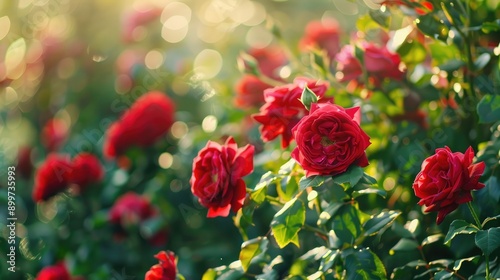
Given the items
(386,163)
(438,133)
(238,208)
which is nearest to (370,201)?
(386,163)

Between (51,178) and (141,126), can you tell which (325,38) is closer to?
(141,126)

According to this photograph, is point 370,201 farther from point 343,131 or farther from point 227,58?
point 227,58

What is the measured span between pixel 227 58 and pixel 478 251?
139 centimetres

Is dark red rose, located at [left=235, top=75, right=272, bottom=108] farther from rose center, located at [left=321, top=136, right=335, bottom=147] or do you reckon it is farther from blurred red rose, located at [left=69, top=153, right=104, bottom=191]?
rose center, located at [left=321, top=136, right=335, bottom=147]

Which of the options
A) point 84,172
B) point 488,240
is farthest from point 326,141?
point 84,172

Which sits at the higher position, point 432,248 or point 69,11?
point 432,248

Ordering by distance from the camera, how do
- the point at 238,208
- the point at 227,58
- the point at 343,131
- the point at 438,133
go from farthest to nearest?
the point at 227,58
the point at 438,133
the point at 238,208
the point at 343,131

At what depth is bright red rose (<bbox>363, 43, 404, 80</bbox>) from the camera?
53.9 inches

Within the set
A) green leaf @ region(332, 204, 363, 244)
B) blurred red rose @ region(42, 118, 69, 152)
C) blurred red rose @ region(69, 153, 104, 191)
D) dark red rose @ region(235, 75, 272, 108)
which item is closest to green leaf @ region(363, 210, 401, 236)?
green leaf @ region(332, 204, 363, 244)

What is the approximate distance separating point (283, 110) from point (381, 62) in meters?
0.32

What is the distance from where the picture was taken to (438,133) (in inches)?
55.0

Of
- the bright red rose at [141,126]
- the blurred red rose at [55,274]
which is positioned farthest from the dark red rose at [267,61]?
the blurred red rose at [55,274]

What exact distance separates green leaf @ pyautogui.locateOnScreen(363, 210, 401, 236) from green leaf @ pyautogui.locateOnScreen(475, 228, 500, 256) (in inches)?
5.1

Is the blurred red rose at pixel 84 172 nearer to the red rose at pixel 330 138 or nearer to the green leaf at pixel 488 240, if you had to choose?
the red rose at pixel 330 138
